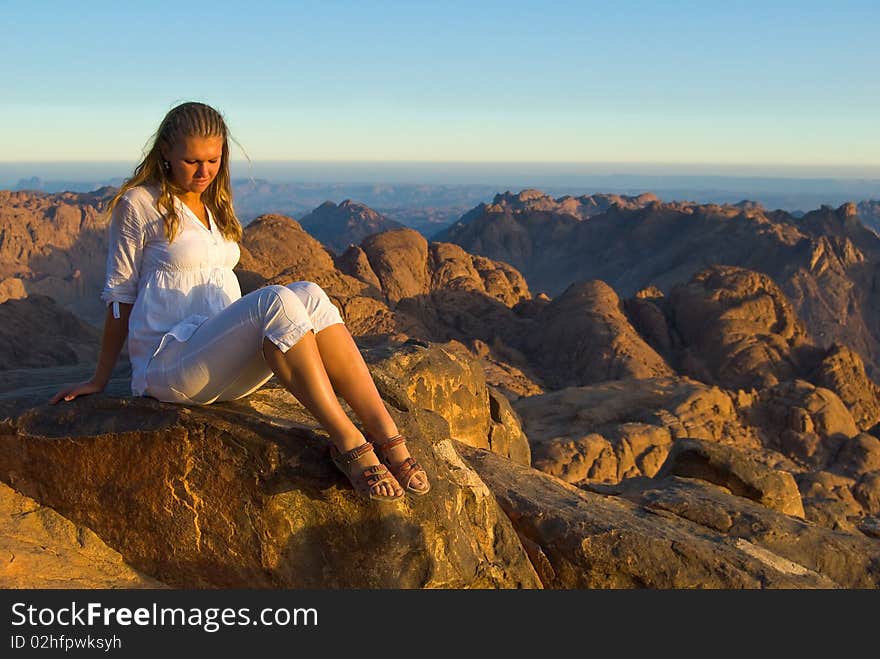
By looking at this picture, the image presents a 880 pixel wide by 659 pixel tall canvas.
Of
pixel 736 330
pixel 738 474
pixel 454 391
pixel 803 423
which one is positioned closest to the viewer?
pixel 454 391

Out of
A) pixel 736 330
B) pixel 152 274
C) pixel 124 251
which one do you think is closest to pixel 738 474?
pixel 152 274

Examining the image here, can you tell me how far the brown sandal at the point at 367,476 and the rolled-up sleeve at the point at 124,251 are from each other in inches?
57.7

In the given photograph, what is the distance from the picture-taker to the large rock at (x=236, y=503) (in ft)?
12.4

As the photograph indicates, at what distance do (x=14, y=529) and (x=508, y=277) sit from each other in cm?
3194

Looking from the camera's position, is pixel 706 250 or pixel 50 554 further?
pixel 706 250

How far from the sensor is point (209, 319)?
3684 millimetres

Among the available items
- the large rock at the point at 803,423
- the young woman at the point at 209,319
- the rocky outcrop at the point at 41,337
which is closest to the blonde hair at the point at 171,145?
the young woman at the point at 209,319

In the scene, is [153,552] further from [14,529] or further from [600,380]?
[600,380]

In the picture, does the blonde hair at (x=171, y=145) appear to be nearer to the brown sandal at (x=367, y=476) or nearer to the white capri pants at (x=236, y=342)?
the white capri pants at (x=236, y=342)

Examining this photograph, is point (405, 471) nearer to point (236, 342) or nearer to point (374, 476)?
point (374, 476)

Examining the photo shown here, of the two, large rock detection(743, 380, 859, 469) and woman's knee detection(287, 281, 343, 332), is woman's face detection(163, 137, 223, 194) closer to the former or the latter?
woman's knee detection(287, 281, 343, 332)

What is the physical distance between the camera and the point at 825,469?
57.5 ft

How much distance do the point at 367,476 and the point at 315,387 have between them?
1.53ft

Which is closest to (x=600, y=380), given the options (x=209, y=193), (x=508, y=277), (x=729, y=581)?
(x=508, y=277)
